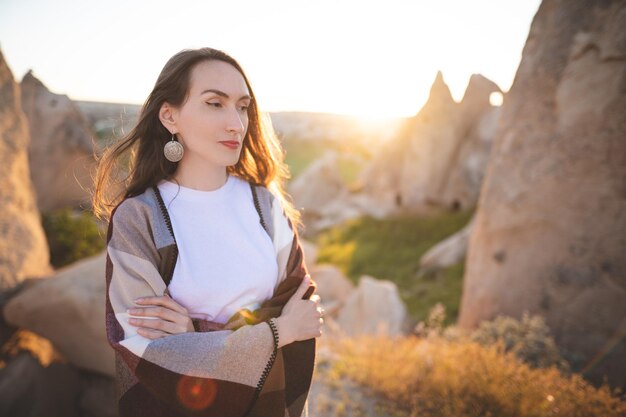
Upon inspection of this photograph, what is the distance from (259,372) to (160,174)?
1105mm

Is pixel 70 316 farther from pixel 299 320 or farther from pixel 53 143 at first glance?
pixel 53 143

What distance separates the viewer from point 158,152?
1961 millimetres

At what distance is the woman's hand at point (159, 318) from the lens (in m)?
1.48

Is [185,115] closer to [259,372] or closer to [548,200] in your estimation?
[259,372]

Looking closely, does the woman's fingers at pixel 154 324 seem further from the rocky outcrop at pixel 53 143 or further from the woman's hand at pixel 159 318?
the rocky outcrop at pixel 53 143

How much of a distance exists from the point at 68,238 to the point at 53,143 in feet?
14.5

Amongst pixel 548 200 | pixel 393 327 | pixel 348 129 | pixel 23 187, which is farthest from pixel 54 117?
pixel 348 129

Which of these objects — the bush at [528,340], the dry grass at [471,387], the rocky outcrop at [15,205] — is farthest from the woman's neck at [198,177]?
the rocky outcrop at [15,205]

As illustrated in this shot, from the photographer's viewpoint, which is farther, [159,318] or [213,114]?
[213,114]

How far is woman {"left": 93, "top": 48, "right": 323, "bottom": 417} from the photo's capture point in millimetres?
1483

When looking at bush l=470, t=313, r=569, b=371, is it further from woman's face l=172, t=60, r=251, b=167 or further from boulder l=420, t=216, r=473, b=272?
boulder l=420, t=216, r=473, b=272

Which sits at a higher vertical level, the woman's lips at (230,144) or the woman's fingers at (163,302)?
the woman's lips at (230,144)

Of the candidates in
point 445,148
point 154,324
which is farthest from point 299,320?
point 445,148

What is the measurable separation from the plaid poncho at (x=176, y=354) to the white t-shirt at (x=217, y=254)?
0.21 feet
